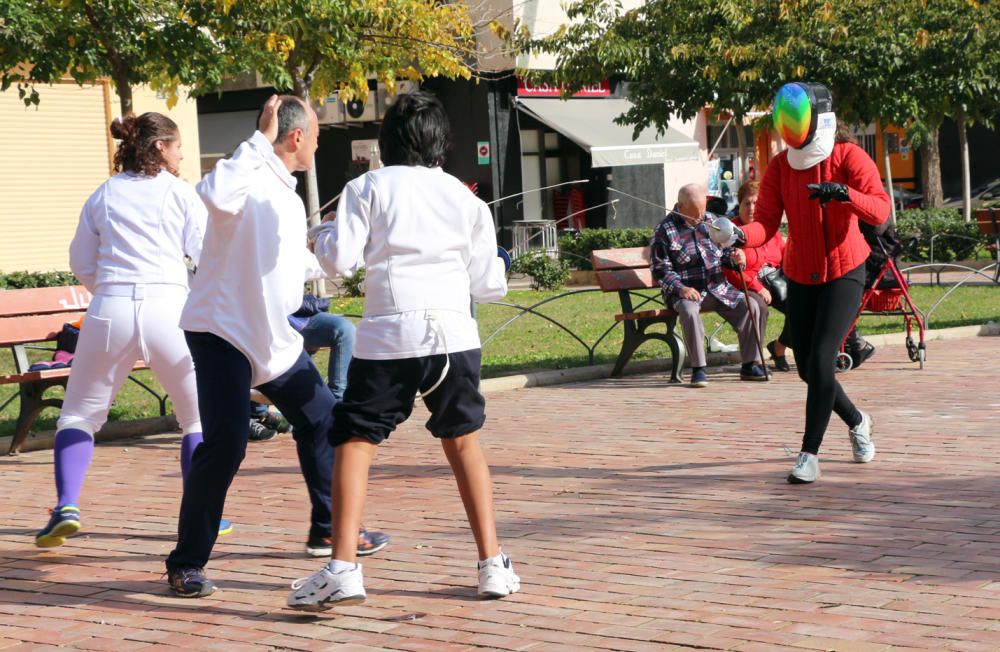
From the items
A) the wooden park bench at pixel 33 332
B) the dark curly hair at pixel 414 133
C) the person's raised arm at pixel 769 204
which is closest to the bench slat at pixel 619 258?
the wooden park bench at pixel 33 332

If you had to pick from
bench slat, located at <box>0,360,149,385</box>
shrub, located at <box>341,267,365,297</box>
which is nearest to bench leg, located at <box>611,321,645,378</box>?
bench slat, located at <box>0,360,149,385</box>

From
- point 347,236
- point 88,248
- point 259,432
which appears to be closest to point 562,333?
point 259,432

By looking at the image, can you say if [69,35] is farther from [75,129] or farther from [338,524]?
[338,524]

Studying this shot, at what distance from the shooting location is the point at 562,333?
14.9 m

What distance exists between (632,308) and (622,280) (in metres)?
0.24

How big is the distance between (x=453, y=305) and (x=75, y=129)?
795 inches

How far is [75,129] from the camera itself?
77.1 feet

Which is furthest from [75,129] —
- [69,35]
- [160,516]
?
[160,516]

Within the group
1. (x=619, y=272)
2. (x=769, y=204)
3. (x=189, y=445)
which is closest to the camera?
(x=189, y=445)

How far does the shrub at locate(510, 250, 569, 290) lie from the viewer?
2225 centimetres

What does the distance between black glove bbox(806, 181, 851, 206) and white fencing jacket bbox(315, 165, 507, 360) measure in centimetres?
237

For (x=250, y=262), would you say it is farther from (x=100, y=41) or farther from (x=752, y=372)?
(x=100, y=41)

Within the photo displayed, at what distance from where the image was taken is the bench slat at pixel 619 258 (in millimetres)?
11812

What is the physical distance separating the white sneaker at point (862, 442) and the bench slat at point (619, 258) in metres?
4.71
